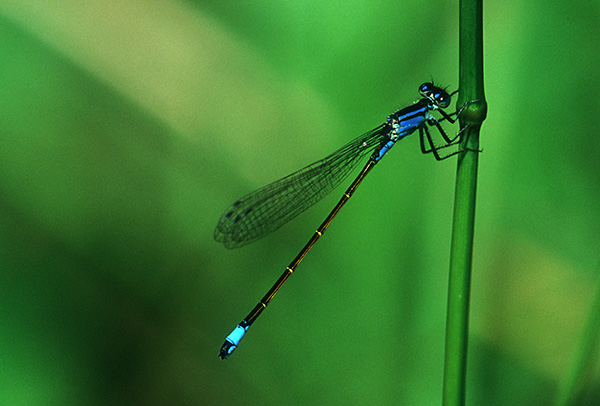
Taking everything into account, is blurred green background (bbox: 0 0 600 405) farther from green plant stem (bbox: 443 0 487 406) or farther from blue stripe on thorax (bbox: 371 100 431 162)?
green plant stem (bbox: 443 0 487 406)

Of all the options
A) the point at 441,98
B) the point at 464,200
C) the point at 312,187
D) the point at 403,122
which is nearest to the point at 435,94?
the point at 441,98

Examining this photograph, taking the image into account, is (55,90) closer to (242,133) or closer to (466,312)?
(242,133)

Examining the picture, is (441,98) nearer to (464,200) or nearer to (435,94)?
(435,94)

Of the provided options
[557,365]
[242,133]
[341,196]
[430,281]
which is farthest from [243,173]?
[557,365]

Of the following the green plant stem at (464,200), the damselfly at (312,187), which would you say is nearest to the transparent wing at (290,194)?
the damselfly at (312,187)

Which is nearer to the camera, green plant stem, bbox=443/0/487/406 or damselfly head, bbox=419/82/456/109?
green plant stem, bbox=443/0/487/406

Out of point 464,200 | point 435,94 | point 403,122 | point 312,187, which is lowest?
point 464,200

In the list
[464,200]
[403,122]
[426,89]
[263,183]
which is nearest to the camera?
[464,200]

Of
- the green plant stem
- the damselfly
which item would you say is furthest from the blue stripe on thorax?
the green plant stem
